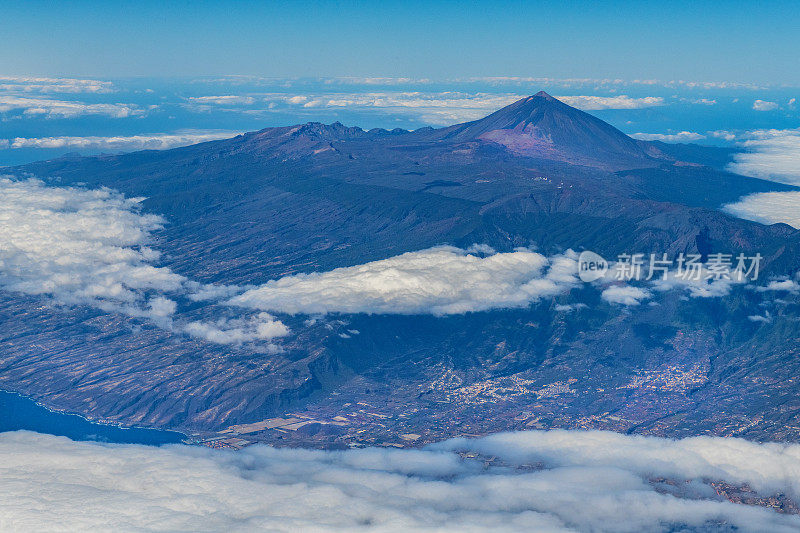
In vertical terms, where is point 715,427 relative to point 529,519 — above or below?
below

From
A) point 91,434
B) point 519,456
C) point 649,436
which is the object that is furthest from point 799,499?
point 91,434

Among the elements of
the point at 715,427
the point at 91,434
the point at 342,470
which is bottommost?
the point at 91,434

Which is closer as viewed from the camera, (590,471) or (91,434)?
(590,471)

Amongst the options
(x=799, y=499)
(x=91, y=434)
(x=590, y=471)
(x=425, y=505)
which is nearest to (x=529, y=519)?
(x=425, y=505)

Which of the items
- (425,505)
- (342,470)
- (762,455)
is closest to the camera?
(425,505)

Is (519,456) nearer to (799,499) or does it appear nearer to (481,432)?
(481,432)

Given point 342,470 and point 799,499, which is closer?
point 342,470

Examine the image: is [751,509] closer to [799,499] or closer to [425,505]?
[799,499]

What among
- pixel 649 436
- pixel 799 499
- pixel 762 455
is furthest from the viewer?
pixel 649 436

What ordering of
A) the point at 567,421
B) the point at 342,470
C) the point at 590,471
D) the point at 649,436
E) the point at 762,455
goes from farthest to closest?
the point at 567,421 < the point at 649,436 < the point at 762,455 < the point at 590,471 < the point at 342,470
